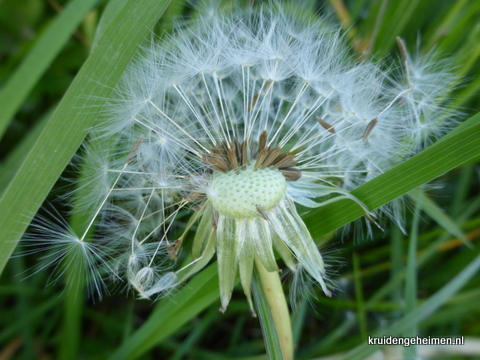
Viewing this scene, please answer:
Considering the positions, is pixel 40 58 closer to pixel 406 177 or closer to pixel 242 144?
pixel 242 144

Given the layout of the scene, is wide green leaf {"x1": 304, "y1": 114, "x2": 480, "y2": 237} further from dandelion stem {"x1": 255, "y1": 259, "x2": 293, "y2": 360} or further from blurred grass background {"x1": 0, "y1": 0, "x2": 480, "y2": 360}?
blurred grass background {"x1": 0, "y1": 0, "x2": 480, "y2": 360}

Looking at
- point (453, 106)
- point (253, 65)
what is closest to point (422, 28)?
point (453, 106)

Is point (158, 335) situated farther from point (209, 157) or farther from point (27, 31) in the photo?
point (27, 31)

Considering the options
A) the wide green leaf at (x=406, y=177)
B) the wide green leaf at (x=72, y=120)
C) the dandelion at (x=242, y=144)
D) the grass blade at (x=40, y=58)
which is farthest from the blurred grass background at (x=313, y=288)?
the wide green leaf at (x=72, y=120)

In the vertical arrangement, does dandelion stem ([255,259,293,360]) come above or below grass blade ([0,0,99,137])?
below

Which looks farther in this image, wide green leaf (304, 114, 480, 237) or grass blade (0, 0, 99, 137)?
grass blade (0, 0, 99, 137)

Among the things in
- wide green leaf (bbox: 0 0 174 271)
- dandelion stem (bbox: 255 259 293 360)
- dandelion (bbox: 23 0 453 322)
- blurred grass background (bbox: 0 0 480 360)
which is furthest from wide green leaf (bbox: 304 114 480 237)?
wide green leaf (bbox: 0 0 174 271)
